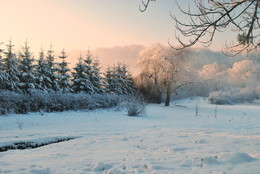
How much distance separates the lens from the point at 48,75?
64.4 feet

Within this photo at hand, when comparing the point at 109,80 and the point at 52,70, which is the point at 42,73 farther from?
the point at 109,80

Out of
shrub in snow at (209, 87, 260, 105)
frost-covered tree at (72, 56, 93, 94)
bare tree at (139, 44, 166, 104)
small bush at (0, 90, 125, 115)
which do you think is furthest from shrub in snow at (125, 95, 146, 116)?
shrub in snow at (209, 87, 260, 105)

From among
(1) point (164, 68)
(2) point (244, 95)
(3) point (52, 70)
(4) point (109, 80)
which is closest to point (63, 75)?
(3) point (52, 70)

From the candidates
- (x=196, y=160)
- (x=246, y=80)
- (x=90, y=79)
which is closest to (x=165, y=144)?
(x=196, y=160)

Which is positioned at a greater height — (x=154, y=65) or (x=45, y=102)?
(x=154, y=65)

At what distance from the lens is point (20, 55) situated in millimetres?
17859

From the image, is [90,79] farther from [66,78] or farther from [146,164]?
[146,164]

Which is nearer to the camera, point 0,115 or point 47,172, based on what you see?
point 47,172

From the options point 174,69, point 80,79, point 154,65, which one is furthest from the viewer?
point 154,65

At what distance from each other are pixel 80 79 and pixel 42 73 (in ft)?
12.1

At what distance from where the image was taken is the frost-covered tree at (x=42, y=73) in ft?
61.1

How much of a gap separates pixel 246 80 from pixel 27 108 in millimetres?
29992

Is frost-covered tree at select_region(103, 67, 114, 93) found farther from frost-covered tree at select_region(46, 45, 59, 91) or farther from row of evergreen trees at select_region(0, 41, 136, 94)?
frost-covered tree at select_region(46, 45, 59, 91)

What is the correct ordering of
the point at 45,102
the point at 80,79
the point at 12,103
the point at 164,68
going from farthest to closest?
the point at 164,68 < the point at 80,79 < the point at 45,102 < the point at 12,103
